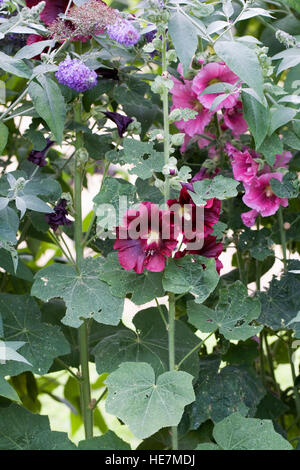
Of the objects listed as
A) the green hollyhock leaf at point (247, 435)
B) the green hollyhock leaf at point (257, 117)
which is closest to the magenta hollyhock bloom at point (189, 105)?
the green hollyhock leaf at point (257, 117)

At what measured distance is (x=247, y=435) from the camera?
3.08 ft

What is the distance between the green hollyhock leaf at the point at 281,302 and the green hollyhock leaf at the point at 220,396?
128 millimetres

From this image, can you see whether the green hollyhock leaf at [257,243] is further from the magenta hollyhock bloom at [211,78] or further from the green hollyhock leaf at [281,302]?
the magenta hollyhock bloom at [211,78]

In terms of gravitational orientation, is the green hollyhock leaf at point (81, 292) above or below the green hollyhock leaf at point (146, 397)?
above

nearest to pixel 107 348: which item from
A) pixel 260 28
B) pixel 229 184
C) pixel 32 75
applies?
pixel 229 184

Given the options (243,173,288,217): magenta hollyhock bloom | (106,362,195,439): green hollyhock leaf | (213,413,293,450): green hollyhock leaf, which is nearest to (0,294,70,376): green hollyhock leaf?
(106,362,195,439): green hollyhock leaf

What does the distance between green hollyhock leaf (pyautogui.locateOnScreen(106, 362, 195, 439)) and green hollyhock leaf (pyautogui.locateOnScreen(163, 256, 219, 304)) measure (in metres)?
0.12

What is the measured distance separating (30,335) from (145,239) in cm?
30

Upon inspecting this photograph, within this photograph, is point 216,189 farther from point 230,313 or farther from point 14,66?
point 14,66

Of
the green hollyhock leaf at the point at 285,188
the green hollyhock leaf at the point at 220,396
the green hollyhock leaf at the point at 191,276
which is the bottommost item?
the green hollyhock leaf at the point at 220,396

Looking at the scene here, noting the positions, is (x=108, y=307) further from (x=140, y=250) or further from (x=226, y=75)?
(x=226, y=75)

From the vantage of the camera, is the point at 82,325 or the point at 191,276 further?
the point at 82,325

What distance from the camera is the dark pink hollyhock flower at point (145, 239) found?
911mm

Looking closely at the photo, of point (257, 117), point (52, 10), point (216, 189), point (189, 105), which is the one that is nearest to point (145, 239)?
point (216, 189)
